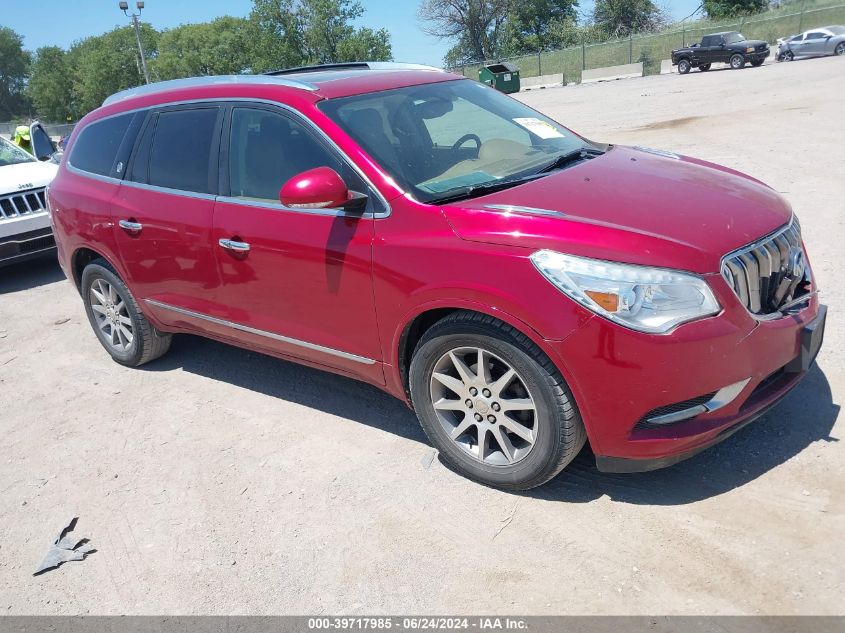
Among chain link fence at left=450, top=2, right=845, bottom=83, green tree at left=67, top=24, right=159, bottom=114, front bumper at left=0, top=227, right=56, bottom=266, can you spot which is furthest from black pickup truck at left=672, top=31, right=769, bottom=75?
green tree at left=67, top=24, right=159, bottom=114

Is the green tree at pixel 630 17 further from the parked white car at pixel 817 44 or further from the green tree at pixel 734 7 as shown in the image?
the parked white car at pixel 817 44

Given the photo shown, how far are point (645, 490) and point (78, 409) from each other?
3714mm

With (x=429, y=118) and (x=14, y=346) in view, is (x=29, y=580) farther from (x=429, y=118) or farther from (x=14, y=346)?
(x=14, y=346)

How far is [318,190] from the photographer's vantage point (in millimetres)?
3461

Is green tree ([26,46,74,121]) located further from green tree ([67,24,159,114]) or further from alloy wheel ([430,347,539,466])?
alloy wheel ([430,347,539,466])

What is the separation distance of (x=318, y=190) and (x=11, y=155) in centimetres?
796

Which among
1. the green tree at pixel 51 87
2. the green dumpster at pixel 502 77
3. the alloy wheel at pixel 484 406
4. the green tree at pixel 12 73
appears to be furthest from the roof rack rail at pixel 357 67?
the green tree at pixel 12 73

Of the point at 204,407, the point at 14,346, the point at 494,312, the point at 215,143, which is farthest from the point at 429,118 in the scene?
the point at 14,346

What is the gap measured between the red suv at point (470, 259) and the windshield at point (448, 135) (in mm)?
15

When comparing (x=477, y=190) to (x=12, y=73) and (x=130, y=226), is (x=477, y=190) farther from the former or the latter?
(x=12, y=73)

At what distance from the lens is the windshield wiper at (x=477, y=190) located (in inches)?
139

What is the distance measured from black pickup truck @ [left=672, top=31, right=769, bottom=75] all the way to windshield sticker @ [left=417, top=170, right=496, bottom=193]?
34.4 m

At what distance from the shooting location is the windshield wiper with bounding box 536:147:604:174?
13.0 ft

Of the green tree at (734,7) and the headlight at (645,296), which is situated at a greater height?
the green tree at (734,7)
